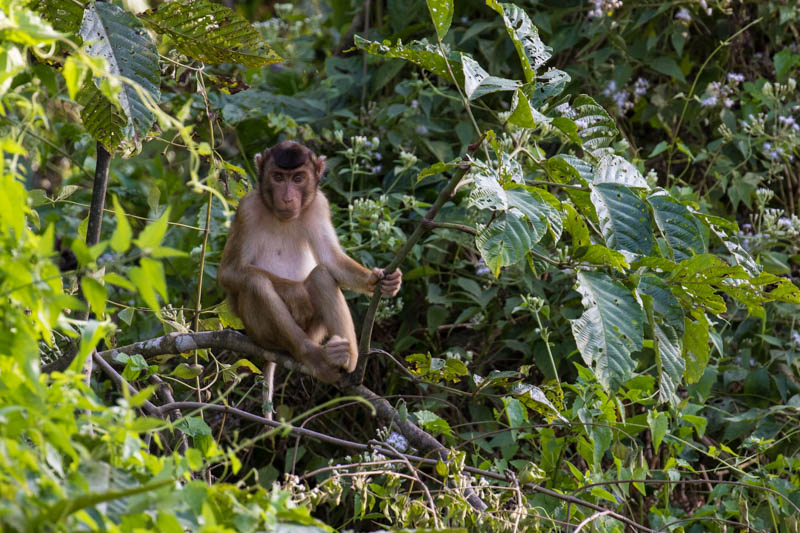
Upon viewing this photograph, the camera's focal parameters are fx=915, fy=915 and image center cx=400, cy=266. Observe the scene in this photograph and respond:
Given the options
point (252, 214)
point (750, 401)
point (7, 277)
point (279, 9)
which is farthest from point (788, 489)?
point (279, 9)

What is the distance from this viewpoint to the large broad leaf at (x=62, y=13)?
312cm

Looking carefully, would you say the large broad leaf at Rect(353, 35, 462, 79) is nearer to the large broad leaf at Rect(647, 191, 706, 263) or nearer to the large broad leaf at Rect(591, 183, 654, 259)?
the large broad leaf at Rect(591, 183, 654, 259)

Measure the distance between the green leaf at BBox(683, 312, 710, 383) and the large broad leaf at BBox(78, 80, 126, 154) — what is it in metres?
2.12

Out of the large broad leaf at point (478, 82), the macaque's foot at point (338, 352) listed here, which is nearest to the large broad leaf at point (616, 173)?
the large broad leaf at point (478, 82)

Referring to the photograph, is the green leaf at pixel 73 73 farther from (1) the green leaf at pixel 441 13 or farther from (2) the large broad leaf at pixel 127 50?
(1) the green leaf at pixel 441 13

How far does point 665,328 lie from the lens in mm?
3160

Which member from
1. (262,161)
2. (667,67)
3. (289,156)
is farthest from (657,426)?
(667,67)

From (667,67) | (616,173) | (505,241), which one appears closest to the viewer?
(505,241)

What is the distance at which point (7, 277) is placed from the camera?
165 cm

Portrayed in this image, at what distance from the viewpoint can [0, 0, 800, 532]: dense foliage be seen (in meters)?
1.79

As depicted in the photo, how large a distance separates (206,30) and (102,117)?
52cm

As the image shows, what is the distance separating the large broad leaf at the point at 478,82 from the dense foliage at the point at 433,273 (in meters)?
0.02

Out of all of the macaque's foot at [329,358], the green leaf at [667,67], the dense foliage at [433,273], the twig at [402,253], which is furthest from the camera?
the green leaf at [667,67]

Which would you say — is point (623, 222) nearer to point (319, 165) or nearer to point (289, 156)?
point (289, 156)
